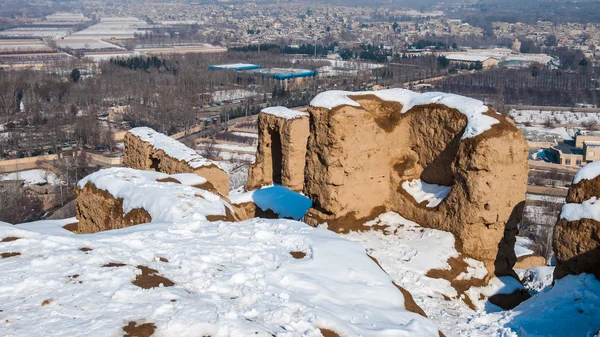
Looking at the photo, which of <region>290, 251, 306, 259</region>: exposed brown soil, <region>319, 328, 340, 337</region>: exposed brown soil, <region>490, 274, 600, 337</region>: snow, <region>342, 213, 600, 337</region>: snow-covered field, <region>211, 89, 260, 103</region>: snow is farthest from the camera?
<region>211, 89, 260, 103</region>: snow

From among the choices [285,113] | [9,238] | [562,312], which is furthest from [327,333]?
[285,113]

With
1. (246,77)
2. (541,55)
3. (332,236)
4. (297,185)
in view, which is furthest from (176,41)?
(332,236)

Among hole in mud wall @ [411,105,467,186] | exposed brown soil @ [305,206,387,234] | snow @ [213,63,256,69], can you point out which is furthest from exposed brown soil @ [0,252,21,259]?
snow @ [213,63,256,69]

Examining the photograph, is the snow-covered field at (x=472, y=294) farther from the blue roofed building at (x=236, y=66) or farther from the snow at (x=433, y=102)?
the blue roofed building at (x=236, y=66)

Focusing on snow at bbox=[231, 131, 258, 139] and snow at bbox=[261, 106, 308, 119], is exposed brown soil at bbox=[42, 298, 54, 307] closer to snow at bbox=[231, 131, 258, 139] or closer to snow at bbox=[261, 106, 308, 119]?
snow at bbox=[261, 106, 308, 119]

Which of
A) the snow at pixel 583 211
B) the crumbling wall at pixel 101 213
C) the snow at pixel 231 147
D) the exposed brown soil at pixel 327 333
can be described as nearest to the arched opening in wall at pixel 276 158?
the crumbling wall at pixel 101 213

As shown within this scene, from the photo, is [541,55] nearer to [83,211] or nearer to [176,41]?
[176,41]
